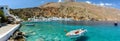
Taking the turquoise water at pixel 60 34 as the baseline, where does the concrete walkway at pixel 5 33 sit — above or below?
above

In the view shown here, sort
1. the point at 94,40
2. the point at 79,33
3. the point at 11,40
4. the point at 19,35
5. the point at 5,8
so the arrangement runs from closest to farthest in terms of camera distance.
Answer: the point at 11,40, the point at 19,35, the point at 94,40, the point at 79,33, the point at 5,8

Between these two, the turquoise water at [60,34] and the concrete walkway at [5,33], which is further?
the turquoise water at [60,34]

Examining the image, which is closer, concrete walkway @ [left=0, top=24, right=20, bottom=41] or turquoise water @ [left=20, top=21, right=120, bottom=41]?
concrete walkway @ [left=0, top=24, right=20, bottom=41]

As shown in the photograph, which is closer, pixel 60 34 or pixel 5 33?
pixel 5 33

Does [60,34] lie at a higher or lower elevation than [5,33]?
lower

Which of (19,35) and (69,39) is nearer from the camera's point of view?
(19,35)

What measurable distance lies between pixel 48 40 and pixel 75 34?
669cm

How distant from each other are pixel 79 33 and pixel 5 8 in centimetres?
4619

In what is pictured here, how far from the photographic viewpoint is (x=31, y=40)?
4284 centimetres

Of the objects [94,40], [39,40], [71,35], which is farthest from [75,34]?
[39,40]

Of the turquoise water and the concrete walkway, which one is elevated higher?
the concrete walkway

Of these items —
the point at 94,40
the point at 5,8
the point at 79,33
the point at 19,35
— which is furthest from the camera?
the point at 5,8

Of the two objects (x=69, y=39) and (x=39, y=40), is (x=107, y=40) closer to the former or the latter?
(x=69, y=39)

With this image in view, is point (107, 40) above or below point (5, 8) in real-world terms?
below
